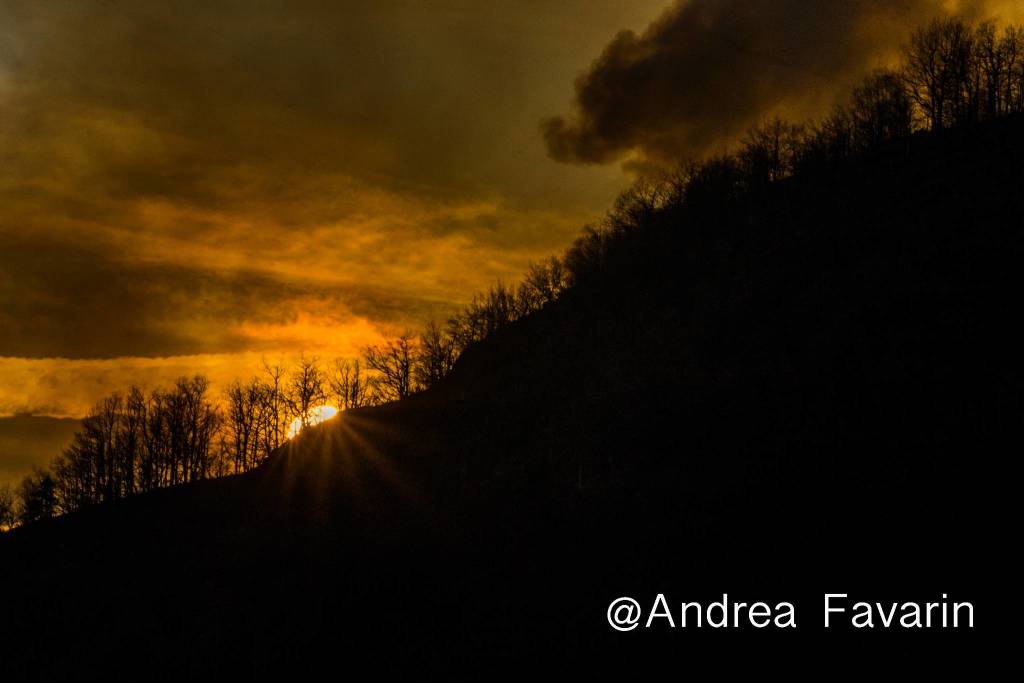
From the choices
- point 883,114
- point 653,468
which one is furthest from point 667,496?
point 883,114

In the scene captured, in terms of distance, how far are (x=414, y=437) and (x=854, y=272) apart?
129 feet

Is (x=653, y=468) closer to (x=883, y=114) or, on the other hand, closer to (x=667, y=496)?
(x=667, y=496)

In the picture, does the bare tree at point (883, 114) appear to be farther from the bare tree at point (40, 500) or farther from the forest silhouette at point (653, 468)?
the bare tree at point (40, 500)

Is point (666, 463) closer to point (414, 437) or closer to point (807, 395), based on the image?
point (807, 395)

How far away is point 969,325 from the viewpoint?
1666 inches

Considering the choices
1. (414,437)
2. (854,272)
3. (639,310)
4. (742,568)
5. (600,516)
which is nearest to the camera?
(742,568)

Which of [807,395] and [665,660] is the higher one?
[807,395]

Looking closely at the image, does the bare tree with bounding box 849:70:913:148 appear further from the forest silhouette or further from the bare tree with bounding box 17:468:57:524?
the bare tree with bounding box 17:468:57:524

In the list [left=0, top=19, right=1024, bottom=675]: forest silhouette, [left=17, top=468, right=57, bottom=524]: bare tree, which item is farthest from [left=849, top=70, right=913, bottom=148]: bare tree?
[left=17, top=468, right=57, bottom=524]: bare tree

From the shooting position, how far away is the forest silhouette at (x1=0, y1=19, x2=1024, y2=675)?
28.6 metres

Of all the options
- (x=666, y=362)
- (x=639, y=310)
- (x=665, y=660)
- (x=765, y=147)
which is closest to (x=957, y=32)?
(x=765, y=147)

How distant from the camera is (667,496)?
1403 inches

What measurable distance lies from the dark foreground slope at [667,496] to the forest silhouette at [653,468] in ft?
0.57

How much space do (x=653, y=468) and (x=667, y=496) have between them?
556 cm
